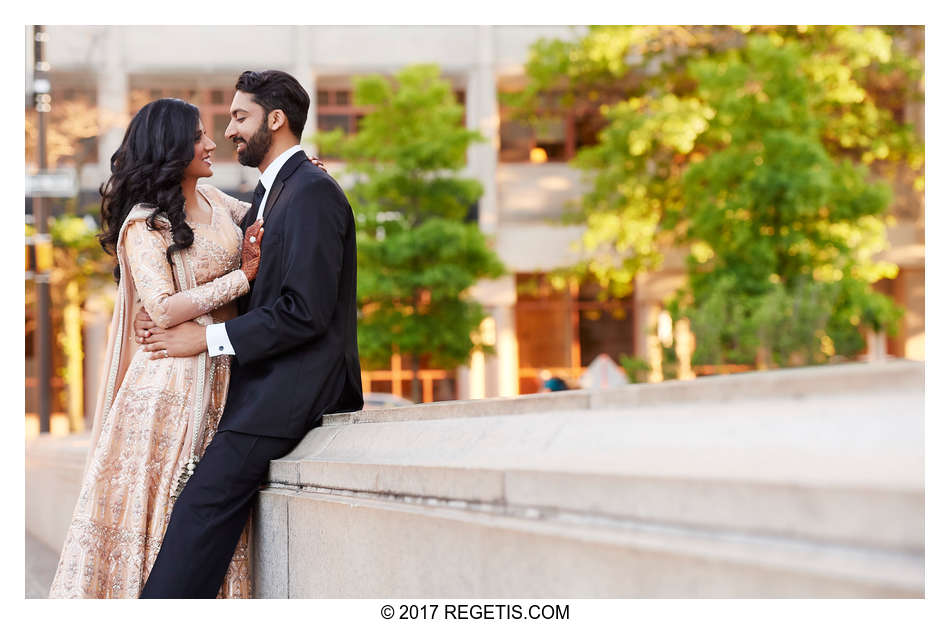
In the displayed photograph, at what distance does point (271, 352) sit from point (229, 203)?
905mm

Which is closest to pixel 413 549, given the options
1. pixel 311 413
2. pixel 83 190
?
pixel 311 413

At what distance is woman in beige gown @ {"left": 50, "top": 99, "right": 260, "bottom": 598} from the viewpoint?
3652 millimetres

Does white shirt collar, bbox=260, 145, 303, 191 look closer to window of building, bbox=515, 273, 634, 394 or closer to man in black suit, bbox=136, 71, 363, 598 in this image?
man in black suit, bbox=136, 71, 363, 598

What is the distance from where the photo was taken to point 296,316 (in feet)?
11.7

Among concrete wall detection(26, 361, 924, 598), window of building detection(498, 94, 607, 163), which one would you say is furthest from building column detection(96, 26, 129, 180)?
concrete wall detection(26, 361, 924, 598)

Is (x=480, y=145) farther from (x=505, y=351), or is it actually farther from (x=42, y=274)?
(x=42, y=274)

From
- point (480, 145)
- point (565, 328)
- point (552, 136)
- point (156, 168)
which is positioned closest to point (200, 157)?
point (156, 168)

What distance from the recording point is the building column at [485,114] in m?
28.6

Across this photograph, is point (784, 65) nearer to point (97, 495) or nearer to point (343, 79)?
point (343, 79)

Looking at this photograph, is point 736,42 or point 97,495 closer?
point 97,495

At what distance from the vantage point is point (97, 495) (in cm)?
369

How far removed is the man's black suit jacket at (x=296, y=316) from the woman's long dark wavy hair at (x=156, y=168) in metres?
0.31

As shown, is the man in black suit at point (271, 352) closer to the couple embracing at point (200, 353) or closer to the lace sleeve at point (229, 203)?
the couple embracing at point (200, 353)
